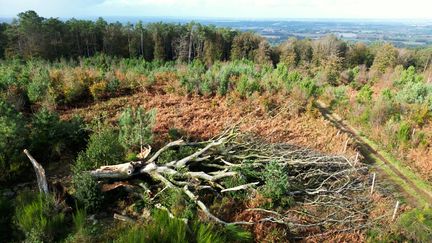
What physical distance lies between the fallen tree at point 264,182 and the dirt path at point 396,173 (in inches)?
77.0

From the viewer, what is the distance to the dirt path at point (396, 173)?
9005 millimetres

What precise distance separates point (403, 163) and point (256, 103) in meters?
5.93

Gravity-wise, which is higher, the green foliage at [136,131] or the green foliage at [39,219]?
the green foliage at [136,131]

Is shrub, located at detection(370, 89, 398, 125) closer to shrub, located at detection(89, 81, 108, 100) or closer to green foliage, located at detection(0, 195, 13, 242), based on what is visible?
shrub, located at detection(89, 81, 108, 100)

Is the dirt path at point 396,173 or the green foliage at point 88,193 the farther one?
the dirt path at point 396,173

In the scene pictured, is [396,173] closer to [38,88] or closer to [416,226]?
[416,226]

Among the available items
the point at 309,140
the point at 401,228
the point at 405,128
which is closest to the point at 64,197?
the point at 401,228

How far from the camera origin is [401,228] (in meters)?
6.69

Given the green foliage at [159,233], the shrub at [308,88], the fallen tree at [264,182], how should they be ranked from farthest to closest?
the shrub at [308,88], the fallen tree at [264,182], the green foliage at [159,233]

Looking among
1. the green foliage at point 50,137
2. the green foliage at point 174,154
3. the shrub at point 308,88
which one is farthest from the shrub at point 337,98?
the green foliage at point 50,137

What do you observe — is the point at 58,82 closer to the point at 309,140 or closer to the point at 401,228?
the point at 309,140

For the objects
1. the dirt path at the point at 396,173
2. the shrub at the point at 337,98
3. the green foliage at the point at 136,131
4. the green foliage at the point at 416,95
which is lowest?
the dirt path at the point at 396,173

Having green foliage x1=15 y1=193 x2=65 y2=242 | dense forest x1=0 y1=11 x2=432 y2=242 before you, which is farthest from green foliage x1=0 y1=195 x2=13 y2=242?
green foliage x1=15 y1=193 x2=65 y2=242

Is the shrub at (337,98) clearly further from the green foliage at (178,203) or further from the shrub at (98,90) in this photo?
the green foliage at (178,203)
